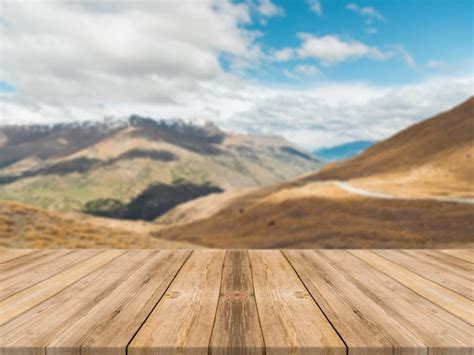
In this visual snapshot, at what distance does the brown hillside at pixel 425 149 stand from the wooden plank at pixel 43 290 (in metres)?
51.6

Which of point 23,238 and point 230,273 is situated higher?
point 230,273

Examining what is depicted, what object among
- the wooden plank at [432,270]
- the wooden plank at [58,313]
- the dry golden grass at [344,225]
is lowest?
the dry golden grass at [344,225]

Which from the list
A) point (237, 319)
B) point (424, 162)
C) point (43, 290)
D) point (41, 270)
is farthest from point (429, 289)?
point (424, 162)

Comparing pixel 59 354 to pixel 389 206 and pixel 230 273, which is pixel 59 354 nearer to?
pixel 230 273

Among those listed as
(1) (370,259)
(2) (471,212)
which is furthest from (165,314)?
(2) (471,212)

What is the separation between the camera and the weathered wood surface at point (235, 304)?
263 centimetres

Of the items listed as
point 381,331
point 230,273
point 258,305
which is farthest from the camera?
point 230,273

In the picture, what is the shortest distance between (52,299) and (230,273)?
1881 millimetres

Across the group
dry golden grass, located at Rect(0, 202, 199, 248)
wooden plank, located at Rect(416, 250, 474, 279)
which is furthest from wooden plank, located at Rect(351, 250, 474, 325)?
dry golden grass, located at Rect(0, 202, 199, 248)

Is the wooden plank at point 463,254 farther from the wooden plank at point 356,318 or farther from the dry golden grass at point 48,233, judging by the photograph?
the dry golden grass at point 48,233

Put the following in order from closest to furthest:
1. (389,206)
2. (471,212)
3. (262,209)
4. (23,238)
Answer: (23,238)
(471,212)
(389,206)
(262,209)

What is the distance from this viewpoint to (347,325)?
2926 mm

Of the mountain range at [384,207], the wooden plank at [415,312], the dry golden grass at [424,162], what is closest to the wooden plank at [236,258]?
the wooden plank at [415,312]

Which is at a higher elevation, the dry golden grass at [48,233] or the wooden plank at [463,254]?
the wooden plank at [463,254]
